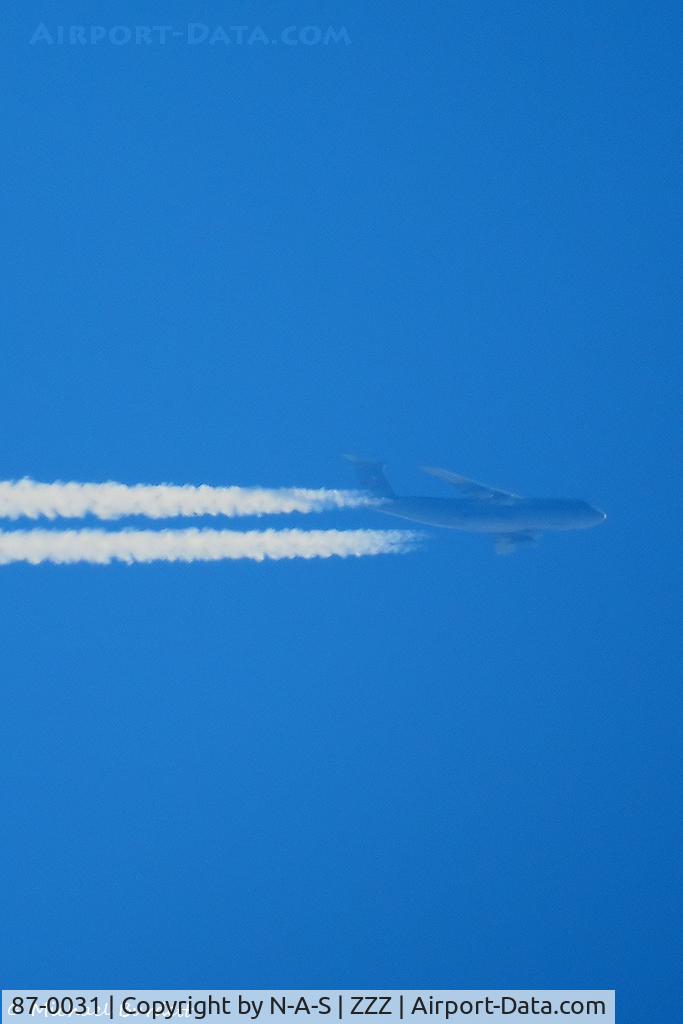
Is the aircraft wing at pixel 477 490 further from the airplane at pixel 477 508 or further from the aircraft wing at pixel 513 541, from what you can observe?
the aircraft wing at pixel 513 541

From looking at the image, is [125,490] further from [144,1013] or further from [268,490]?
[144,1013]

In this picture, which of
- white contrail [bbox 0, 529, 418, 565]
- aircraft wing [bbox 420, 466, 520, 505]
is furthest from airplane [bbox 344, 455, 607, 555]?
white contrail [bbox 0, 529, 418, 565]

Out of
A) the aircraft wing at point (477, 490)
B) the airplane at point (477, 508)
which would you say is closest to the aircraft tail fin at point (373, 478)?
the airplane at point (477, 508)

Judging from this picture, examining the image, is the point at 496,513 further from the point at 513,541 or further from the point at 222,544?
the point at 222,544

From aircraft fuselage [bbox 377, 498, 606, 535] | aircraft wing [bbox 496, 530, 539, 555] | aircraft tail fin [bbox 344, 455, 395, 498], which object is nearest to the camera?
aircraft fuselage [bbox 377, 498, 606, 535]

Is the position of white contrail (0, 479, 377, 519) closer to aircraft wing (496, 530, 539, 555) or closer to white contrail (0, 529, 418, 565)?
white contrail (0, 529, 418, 565)

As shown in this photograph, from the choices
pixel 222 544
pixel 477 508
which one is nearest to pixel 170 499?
pixel 222 544
